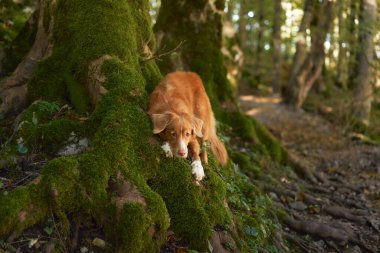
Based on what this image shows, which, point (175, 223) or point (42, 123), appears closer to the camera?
point (175, 223)

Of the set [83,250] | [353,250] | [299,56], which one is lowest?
[353,250]

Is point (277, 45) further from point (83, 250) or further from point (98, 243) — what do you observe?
point (83, 250)

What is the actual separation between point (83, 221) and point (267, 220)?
3.56 m

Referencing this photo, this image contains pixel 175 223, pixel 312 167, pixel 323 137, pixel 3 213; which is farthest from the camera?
pixel 323 137

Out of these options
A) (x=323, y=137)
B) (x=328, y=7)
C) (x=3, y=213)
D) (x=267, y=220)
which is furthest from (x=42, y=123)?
(x=328, y=7)

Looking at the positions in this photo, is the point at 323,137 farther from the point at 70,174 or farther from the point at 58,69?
the point at 70,174

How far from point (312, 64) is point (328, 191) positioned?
9411 millimetres

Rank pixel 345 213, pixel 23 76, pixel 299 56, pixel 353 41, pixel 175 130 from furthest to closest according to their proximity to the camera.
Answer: pixel 299 56, pixel 353 41, pixel 345 213, pixel 23 76, pixel 175 130

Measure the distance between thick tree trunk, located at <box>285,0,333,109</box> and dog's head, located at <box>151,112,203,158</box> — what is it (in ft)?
42.4

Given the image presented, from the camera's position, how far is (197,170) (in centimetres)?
580

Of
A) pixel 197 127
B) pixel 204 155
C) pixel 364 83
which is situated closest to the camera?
pixel 197 127

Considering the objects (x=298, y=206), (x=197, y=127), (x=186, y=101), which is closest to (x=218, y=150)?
(x=186, y=101)

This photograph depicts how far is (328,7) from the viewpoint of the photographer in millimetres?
17188

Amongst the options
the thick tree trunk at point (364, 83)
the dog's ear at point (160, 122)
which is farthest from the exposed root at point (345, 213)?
the thick tree trunk at point (364, 83)
